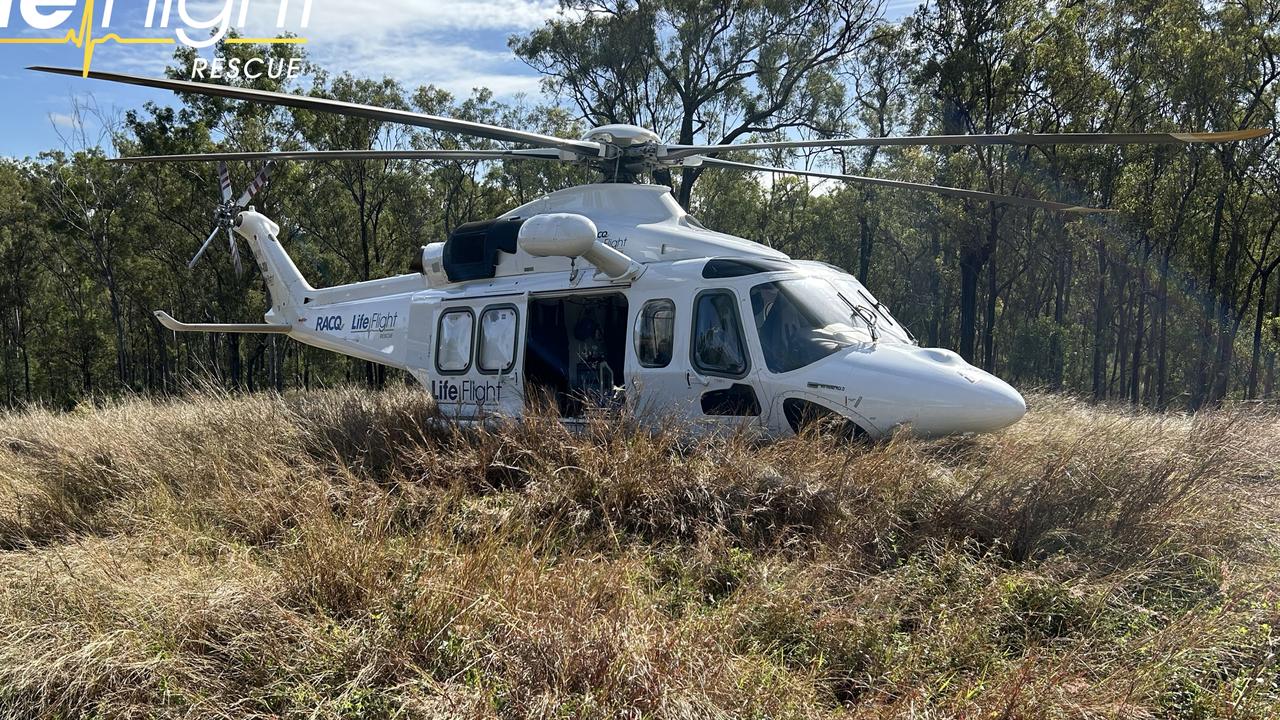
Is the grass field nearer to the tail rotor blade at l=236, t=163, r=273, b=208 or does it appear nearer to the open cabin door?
the open cabin door

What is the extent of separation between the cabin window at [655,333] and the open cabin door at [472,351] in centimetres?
122

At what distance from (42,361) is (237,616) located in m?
40.3

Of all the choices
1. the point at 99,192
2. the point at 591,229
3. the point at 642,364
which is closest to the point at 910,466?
the point at 642,364

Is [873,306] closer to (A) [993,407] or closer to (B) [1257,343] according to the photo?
(A) [993,407]

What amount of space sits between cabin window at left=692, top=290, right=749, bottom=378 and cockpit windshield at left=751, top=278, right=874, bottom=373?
18cm

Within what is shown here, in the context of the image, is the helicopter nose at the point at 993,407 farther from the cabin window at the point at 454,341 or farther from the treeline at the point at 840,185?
the treeline at the point at 840,185

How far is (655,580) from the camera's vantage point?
13.2 ft

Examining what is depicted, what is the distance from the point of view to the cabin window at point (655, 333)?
261 inches

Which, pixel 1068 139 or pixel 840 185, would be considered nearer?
pixel 1068 139

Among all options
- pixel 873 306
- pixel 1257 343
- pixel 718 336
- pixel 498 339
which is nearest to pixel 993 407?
pixel 873 306

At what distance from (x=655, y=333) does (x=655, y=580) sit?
9.84 ft

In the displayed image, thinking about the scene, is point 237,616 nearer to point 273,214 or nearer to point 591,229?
point 591,229

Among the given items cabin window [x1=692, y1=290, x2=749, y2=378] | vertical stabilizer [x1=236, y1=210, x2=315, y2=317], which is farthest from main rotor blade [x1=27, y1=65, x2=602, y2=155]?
vertical stabilizer [x1=236, y1=210, x2=315, y2=317]

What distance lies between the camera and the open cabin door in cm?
741
